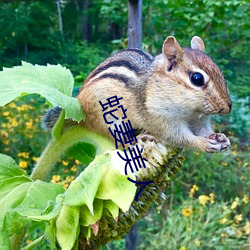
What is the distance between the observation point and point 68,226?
491mm

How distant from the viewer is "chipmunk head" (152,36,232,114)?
0.66 m

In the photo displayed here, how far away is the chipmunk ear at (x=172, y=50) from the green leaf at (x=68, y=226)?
328 mm

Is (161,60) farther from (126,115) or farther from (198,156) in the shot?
(198,156)

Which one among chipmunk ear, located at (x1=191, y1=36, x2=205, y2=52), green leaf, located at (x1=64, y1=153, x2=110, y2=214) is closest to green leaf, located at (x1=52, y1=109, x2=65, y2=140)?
green leaf, located at (x1=64, y1=153, x2=110, y2=214)

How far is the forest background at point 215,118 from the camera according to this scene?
2.03 meters

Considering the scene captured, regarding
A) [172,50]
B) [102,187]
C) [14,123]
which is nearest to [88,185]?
[102,187]

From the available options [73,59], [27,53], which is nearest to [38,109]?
[73,59]

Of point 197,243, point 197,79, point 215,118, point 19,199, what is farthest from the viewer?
point 215,118

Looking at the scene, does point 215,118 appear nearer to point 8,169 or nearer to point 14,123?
point 14,123

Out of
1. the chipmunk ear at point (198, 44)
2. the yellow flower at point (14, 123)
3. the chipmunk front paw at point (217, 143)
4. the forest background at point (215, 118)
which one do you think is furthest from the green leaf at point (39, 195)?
the yellow flower at point (14, 123)

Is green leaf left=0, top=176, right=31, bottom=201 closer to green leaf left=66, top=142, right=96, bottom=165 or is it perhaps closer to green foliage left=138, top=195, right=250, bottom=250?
green leaf left=66, top=142, right=96, bottom=165

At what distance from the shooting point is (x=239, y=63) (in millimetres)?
2615

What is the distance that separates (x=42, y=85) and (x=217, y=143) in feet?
0.81

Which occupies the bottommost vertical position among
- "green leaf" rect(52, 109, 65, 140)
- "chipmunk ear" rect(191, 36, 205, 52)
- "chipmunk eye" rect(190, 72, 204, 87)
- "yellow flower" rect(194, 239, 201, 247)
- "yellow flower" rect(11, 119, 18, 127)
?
"yellow flower" rect(194, 239, 201, 247)
